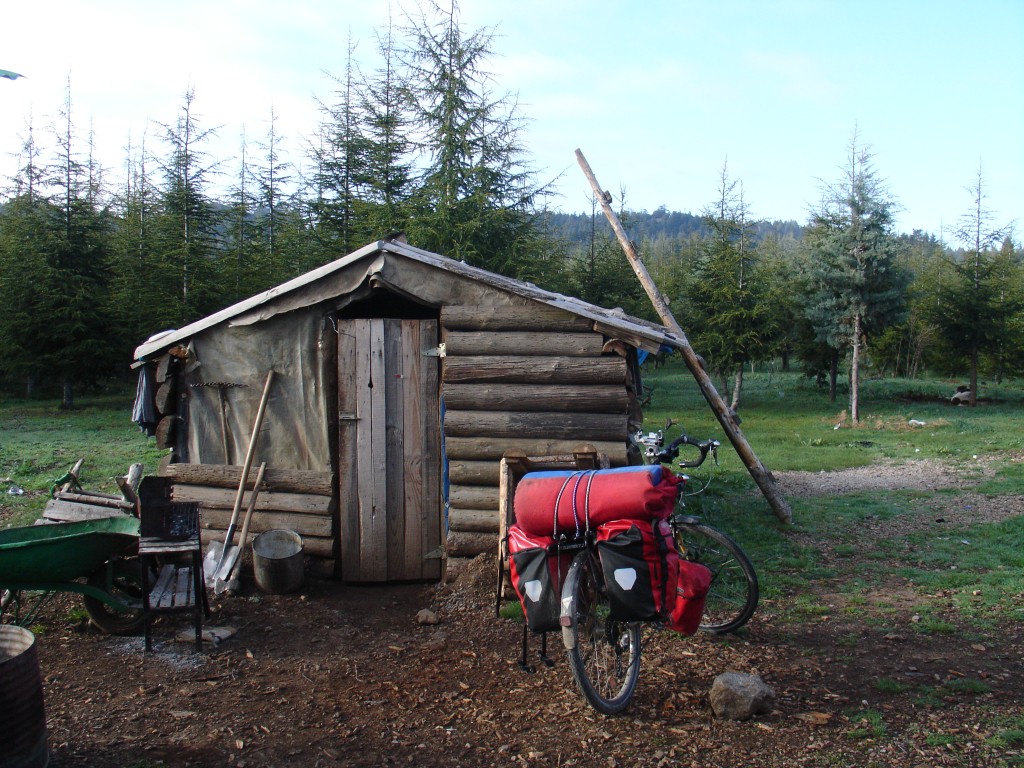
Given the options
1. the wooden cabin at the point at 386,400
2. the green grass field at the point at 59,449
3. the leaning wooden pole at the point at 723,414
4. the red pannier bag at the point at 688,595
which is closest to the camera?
the red pannier bag at the point at 688,595

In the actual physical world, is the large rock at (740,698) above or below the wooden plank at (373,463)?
below

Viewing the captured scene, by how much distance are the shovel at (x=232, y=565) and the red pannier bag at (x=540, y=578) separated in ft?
11.8

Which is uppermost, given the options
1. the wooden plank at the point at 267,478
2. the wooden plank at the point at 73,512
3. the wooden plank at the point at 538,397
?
the wooden plank at the point at 538,397

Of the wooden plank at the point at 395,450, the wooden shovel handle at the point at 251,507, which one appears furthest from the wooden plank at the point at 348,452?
the wooden shovel handle at the point at 251,507

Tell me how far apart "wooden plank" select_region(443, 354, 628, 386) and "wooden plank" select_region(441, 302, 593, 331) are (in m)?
0.29

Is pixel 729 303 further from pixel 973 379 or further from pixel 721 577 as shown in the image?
pixel 721 577

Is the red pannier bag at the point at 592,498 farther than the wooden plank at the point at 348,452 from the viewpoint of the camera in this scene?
No

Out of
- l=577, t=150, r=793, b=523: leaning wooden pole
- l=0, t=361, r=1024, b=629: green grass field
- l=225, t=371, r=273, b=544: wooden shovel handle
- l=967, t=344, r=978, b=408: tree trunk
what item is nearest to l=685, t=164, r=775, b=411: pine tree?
l=0, t=361, r=1024, b=629: green grass field

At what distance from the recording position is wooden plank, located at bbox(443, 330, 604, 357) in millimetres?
7371

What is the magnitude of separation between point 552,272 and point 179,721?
18.4 metres

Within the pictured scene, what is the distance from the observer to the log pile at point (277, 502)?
7.61 metres

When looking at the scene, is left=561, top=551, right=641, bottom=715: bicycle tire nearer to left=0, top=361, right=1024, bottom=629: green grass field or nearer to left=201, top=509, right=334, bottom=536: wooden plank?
left=0, top=361, right=1024, bottom=629: green grass field

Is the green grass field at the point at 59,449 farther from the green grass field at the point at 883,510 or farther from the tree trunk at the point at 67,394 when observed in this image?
the green grass field at the point at 883,510

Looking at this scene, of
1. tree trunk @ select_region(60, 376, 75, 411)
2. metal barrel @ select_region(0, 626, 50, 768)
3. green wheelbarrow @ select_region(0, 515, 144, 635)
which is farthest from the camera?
tree trunk @ select_region(60, 376, 75, 411)
